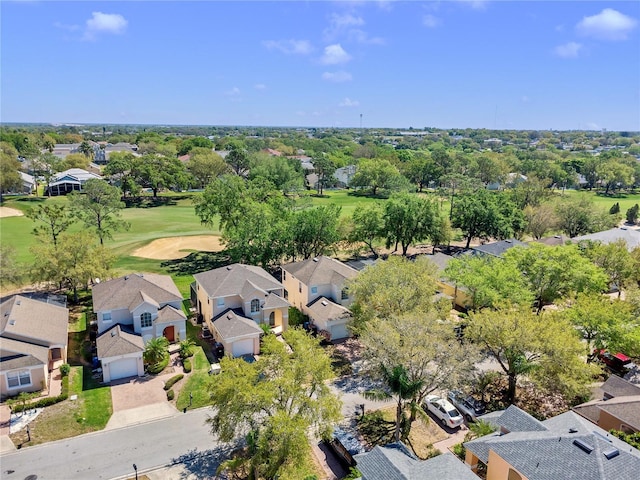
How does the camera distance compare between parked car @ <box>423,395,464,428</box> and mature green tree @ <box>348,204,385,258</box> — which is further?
mature green tree @ <box>348,204,385,258</box>

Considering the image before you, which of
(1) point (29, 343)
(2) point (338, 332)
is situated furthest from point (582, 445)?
(1) point (29, 343)

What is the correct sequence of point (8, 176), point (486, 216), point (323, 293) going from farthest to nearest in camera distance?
point (8, 176), point (486, 216), point (323, 293)

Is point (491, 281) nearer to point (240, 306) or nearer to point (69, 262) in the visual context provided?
point (240, 306)

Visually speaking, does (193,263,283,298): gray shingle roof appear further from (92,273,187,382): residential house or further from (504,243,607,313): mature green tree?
(504,243,607,313): mature green tree

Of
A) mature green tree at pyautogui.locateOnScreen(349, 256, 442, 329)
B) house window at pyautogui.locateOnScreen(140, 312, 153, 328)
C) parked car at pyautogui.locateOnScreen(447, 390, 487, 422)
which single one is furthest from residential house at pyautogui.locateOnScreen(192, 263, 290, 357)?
parked car at pyautogui.locateOnScreen(447, 390, 487, 422)

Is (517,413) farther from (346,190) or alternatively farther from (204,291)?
(346,190)

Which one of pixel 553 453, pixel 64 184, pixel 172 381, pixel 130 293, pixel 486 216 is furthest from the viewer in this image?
pixel 64 184

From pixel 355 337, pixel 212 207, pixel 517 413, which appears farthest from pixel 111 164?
pixel 517 413
